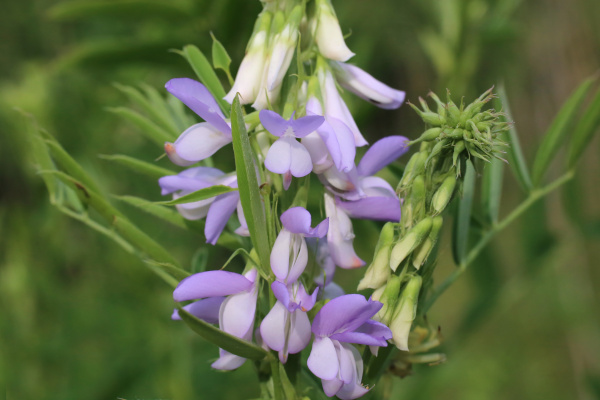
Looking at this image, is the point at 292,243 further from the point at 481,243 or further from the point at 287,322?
the point at 481,243

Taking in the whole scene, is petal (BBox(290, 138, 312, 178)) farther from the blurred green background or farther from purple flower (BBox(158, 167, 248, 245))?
the blurred green background

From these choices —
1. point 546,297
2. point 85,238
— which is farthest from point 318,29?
point 546,297

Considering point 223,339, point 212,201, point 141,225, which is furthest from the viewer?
point 141,225

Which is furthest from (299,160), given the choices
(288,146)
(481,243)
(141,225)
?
(141,225)

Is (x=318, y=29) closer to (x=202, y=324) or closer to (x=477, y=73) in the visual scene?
(x=202, y=324)

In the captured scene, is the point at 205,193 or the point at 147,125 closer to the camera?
the point at 205,193

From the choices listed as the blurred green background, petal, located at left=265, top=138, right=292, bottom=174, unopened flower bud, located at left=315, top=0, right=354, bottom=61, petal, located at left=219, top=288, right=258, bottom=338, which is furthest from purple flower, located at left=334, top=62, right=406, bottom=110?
the blurred green background

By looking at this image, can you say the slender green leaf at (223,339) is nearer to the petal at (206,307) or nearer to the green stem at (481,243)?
the petal at (206,307)
